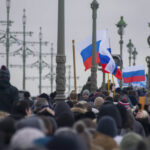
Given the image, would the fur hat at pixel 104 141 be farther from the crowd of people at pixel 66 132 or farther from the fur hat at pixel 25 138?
the fur hat at pixel 25 138

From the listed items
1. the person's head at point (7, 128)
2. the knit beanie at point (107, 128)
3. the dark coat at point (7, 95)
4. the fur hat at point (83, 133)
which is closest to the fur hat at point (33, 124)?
the person's head at point (7, 128)

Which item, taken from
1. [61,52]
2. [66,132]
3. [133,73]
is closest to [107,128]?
[66,132]

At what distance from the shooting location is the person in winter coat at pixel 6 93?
14.1m

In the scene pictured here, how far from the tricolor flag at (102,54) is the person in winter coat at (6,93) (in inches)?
542

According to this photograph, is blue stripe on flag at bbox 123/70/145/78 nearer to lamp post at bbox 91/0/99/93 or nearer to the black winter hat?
lamp post at bbox 91/0/99/93

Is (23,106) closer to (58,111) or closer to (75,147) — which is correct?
(58,111)

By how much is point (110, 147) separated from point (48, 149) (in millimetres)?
1679

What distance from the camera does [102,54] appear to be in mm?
29312

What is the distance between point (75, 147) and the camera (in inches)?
302

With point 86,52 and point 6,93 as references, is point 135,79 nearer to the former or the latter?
point 86,52

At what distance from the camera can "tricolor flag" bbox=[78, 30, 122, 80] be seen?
2805 cm

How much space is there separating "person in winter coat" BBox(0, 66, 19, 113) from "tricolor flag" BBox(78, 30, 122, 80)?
1376 cm

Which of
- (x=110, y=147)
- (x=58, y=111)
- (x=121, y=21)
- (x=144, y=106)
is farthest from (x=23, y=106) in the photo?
(x=121, y=21)

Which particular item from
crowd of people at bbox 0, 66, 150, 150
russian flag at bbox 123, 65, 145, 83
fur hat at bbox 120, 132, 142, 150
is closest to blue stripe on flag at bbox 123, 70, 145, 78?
russian flag at bbox 123, 65, 145, 83
